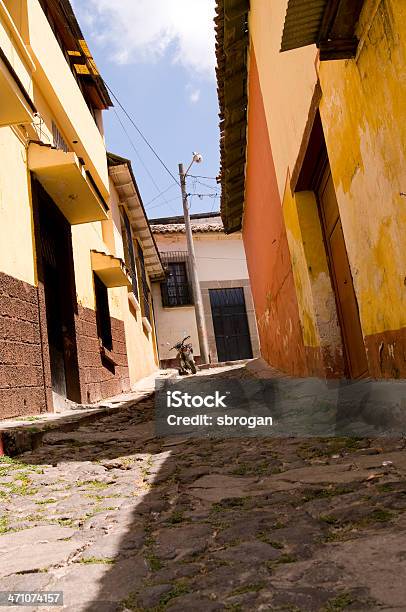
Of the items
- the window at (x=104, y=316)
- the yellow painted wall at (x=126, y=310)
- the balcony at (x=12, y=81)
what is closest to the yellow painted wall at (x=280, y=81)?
the balcony at (x=12, y=81)

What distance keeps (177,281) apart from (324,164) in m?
17.2

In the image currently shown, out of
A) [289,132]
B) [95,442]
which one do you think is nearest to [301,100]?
[289,132]

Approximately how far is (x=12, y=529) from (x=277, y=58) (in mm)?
4922

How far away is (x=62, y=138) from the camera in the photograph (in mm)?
8234

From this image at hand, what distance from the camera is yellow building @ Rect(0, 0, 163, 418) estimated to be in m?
5.12

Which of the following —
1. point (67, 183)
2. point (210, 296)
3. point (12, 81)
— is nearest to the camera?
point (12, 81)

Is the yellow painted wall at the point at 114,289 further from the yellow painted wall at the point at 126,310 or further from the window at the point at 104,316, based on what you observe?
the window at the point at 104,316

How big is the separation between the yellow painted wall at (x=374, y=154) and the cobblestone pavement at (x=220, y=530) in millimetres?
954

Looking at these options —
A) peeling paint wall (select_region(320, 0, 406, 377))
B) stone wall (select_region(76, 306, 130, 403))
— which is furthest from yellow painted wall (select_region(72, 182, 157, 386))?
peeling paint wall (select_region(320, 0, 406, 377))

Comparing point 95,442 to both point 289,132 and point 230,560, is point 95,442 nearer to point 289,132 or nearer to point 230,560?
point 230,560

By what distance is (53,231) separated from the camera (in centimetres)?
743

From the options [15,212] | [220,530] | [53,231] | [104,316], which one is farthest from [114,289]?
[220,530]

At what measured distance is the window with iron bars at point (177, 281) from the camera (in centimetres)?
2156

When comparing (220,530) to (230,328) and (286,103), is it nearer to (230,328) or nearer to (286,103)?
(286,103)
